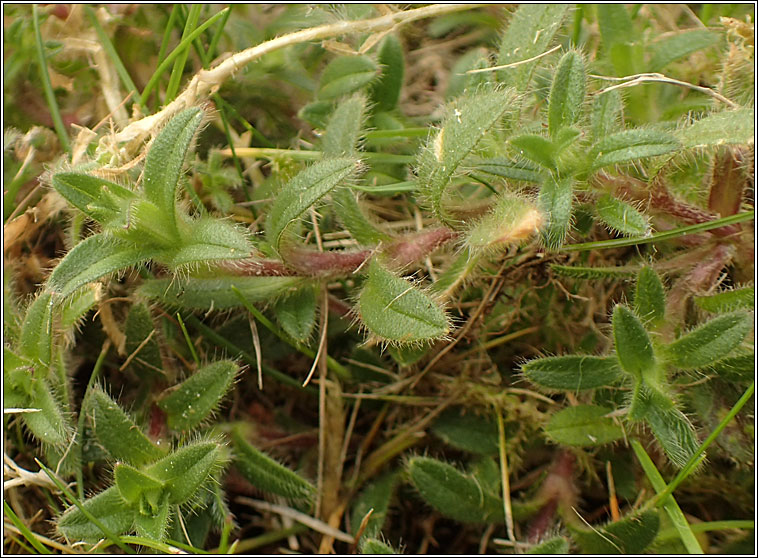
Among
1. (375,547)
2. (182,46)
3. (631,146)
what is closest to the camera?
(631,146)

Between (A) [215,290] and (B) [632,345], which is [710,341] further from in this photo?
(A) [215,290]

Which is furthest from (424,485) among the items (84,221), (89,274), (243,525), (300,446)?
(84,221)

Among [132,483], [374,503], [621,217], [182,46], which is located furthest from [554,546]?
[182,46]

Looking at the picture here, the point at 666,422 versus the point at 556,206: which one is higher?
the point at 556,206

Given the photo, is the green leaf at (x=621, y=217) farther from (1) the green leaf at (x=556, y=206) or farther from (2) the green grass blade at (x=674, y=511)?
(2) the green grass blade at (x=674, y=511)

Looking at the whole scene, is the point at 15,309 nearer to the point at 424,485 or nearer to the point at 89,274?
the point at 89,274
